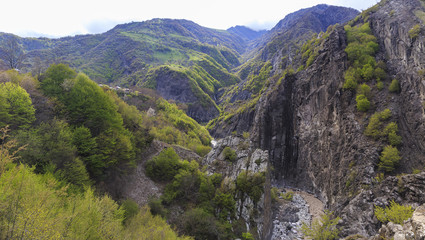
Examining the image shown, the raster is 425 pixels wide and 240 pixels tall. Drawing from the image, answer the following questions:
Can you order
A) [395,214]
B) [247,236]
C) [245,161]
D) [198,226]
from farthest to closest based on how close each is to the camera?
[245,161] < [247,236] < [198,226] < [395,214]

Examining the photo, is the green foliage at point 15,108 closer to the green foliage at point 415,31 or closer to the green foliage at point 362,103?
the green foliage at point 362,103

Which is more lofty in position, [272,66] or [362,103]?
[272,66]

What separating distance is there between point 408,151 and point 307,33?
6046 inches

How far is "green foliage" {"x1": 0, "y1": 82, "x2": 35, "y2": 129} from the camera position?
19031 mm

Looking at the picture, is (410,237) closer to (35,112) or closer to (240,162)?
(240,162)

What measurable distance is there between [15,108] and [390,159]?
170 feet

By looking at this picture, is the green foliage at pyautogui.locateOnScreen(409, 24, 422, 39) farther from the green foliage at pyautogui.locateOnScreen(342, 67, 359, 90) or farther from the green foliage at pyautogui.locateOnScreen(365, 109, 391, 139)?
the green foliage at pyautogui.locateOnScreen(365, 109, 391, 139)

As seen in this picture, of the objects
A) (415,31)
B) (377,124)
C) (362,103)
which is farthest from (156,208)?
(415,31)

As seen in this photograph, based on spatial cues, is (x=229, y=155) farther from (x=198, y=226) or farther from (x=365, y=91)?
(x=365, y=91)

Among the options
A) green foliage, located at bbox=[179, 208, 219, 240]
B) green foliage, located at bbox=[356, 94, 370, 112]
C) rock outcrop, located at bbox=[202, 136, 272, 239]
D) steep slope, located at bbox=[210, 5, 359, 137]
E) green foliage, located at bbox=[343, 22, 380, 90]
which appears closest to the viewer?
green foliage, located at bbox=[179, 208, 219, 240]

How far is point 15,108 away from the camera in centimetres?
2006

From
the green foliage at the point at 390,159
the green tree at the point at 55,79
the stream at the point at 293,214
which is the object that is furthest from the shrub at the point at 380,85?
the green tree at the point at 55,79

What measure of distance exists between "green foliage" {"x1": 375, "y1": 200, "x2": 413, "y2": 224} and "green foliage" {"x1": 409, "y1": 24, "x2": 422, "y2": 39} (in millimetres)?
32083

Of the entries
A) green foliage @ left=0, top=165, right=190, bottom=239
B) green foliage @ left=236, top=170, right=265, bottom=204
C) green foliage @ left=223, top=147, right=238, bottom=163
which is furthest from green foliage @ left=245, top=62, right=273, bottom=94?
green foliage @ left=0, top=165, right=190, bottom=239
